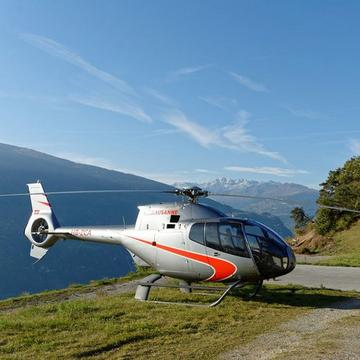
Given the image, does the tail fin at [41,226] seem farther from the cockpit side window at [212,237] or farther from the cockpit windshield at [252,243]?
the cockpit windshield at [252,243]

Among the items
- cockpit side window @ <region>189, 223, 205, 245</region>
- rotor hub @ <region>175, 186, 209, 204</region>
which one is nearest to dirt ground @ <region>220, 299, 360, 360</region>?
cockpit side window @ <region>189, 223, 205, 245</region>

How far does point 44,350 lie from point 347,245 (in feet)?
131

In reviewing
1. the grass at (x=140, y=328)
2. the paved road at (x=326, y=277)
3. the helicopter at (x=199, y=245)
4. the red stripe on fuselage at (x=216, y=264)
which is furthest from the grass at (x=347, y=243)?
the grass at (x=140, y=328)

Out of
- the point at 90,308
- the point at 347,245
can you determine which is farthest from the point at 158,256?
the point at 347,245

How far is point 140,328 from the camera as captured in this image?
1181 cm

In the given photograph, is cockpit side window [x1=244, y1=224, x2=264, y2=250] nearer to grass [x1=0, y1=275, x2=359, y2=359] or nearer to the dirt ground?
grass [x1=0, y1=275, x2=359, y2=359]

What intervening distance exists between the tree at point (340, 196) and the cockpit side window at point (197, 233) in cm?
3911

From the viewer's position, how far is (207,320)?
Answer: 1285 cm

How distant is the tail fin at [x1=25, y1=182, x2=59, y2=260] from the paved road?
450 inches

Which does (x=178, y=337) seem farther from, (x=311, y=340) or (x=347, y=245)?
(x=347, y=245)

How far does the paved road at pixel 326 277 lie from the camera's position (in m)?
21.4

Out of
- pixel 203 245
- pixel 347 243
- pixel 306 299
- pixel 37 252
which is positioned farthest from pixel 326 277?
pixel 347 243

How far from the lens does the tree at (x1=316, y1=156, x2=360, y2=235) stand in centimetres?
5172

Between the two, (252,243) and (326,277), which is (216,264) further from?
(326,277)
